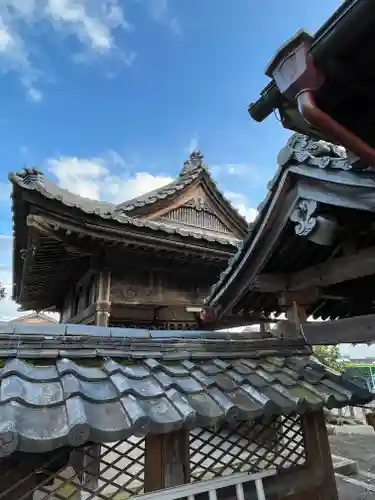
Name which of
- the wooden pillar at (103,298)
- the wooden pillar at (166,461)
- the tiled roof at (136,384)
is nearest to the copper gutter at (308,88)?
the tiled roof at (136,384)

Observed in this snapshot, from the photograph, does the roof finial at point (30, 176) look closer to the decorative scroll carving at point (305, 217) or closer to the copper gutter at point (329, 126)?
the decorative scroll carving at point (305, 217)

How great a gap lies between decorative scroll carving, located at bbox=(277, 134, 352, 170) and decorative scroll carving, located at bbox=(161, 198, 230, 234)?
20.4 feet

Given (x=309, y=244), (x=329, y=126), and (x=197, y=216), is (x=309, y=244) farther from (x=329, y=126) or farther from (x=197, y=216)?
(x=197, y=216)

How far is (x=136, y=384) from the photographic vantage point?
2.26 m

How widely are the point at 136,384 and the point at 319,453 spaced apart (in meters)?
2.10

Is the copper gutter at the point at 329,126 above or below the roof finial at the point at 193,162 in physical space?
below

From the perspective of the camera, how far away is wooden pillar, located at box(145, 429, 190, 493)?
237cm

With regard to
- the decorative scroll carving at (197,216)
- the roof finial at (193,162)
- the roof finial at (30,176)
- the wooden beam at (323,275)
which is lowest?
the wooden beam at (323,275)

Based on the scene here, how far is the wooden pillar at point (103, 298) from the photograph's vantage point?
644 cm

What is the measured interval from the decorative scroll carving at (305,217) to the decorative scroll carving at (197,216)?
6.30m

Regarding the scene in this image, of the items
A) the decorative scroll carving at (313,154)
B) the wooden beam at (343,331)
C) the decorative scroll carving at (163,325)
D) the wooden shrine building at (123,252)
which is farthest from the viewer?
the decorative scroll carving at (163,325)

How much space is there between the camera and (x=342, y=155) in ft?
8.92

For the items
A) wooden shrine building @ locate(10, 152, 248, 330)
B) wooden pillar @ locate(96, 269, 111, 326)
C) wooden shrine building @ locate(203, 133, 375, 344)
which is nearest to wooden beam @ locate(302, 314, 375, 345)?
wooden shrine building @ locate(203, 133, 375, 344)

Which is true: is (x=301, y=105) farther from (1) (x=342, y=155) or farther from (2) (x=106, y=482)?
(2) (x=106, y=482)
